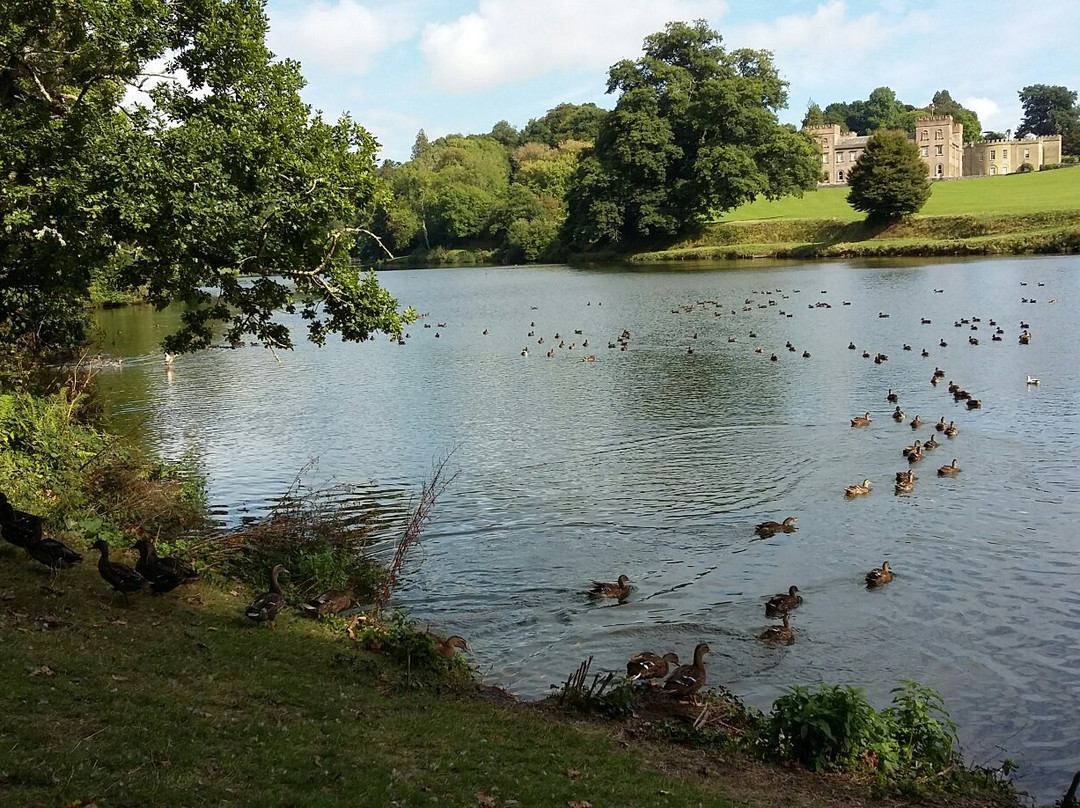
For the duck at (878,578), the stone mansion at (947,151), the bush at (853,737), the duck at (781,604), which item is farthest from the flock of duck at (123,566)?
the stone mansion at (947,151)

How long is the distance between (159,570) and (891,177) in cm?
9163

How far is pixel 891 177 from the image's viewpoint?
91.1m

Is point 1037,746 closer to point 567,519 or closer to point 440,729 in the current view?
point 440,729

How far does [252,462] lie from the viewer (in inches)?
969

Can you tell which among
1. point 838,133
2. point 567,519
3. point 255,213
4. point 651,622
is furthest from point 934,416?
point 838,133

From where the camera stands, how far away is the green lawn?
9212 centimetres

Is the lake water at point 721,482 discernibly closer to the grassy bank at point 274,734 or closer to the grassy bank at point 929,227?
the grassy bank at point 274,734

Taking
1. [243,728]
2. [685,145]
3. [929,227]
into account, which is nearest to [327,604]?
[243,728]

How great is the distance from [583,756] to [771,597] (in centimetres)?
692

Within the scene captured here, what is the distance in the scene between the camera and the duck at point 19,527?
40.0 feet

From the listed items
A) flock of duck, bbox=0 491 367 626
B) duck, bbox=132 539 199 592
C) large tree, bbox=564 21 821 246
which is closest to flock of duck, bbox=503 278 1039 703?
flock of duck, bbox=0 491 367 626

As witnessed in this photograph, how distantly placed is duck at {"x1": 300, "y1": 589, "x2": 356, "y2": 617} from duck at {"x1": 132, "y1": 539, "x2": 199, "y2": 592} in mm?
1657

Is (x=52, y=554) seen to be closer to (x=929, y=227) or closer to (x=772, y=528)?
(x=772, y=528)

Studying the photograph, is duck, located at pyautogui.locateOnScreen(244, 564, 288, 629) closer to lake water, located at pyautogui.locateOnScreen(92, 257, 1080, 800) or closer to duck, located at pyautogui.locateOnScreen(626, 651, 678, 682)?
lake water, located at pyautogui.locateOnScreen(92, 257, 1080, 800)
